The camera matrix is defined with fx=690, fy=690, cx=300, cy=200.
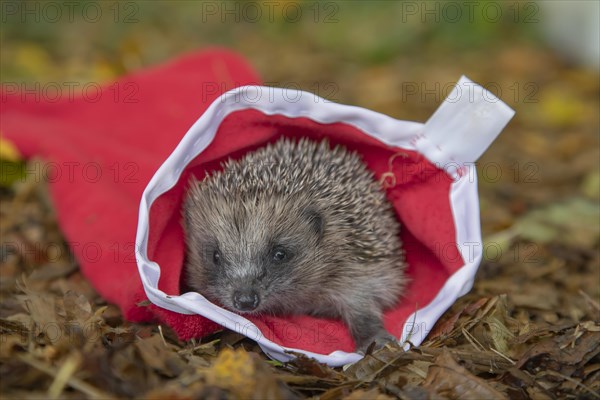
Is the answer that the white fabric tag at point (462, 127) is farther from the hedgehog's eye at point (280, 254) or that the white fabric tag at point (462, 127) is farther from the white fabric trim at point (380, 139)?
the hedgehog's eye at point (280, 254)

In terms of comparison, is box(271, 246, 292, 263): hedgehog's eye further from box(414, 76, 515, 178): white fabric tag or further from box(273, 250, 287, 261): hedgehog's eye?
box(414, 76, 515, 178): white fabric tag

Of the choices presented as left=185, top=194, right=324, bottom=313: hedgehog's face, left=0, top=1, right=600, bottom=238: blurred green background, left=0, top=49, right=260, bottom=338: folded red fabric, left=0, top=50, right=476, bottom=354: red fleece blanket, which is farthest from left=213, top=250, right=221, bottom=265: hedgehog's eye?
left=0, top=1, right=600, bottom=238: blurred green background

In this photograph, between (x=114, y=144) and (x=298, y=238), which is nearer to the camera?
(x=298, y=238)

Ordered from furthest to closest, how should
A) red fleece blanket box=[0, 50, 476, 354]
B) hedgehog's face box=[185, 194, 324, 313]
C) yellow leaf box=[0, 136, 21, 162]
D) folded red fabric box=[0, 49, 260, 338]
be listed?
yellow leaf box=[0, 136, 21, 162] < folded red fabric box=[0, 49, 260, 338] < red fleece blanket box=[0, 50, 476, 354] < hedgehog's face box=[185, 194, 324, 313]

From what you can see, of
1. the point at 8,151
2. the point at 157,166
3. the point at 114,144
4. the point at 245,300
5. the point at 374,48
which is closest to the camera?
the point at 245,300

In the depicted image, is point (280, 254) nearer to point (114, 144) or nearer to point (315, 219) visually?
point (315, 219)

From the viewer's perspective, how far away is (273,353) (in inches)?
98.5

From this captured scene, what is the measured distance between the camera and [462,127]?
273 cm

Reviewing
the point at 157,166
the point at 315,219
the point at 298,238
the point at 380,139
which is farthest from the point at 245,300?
the point at 157,166

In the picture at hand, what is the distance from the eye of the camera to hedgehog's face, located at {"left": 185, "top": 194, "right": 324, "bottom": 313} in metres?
2.62

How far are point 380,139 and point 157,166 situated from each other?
43.6 inches

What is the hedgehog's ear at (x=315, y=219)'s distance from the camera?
2.76 m

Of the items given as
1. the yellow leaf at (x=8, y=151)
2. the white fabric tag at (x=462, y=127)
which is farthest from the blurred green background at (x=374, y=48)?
the white fabric tag at (x=462, y=127)

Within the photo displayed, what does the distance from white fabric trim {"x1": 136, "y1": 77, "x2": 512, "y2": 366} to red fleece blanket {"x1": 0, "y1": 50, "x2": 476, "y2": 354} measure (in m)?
0.06
